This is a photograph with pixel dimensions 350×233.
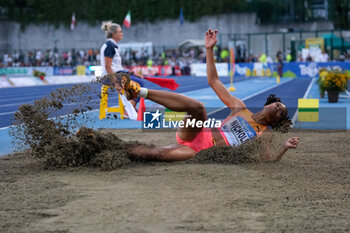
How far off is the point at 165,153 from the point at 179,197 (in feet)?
5.61

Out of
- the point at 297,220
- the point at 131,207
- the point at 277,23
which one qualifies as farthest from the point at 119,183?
the point at 277,23

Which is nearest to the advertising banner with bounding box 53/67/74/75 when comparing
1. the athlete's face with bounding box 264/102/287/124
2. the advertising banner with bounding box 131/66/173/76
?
the advertising banner with bounding box 131/66/173/76

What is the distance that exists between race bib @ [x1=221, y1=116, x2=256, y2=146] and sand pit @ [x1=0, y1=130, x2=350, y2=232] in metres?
0.31

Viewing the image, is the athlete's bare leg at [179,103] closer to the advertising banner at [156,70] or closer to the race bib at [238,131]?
the race bib at [238,131]

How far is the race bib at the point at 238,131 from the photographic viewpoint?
6.09 metres

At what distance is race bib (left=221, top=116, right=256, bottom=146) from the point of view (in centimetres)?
609

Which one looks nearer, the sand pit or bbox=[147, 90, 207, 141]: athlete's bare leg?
the sand pit

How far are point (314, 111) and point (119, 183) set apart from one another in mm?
7081

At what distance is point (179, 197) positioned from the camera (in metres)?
4.42

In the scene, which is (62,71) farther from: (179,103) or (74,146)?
(179,103)

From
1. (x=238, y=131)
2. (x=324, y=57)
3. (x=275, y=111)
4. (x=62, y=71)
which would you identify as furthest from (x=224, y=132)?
(x=62, y=71)

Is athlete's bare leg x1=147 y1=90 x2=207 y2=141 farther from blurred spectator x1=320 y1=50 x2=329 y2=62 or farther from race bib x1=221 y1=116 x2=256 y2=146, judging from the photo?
blurred spectator x1=320 y1=50 x2=329 y2=62

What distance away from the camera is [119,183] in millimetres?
5047

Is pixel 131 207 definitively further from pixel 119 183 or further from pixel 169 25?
pixel 169 25
